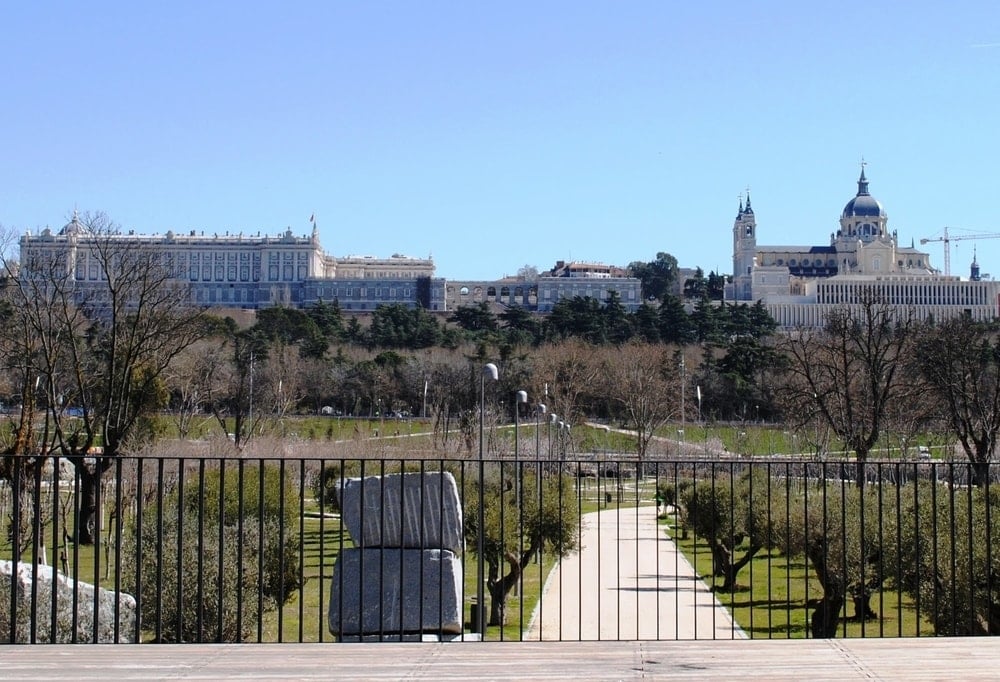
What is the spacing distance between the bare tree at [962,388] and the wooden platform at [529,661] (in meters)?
17.2

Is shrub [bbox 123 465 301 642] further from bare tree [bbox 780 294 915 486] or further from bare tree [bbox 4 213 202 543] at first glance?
bare tree [bbox 780 294 915 486]

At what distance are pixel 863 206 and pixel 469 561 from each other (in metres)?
162

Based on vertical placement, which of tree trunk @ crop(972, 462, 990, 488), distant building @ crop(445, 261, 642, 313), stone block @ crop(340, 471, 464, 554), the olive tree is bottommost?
the olive tree

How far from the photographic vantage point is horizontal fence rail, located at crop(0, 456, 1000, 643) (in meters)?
9.08

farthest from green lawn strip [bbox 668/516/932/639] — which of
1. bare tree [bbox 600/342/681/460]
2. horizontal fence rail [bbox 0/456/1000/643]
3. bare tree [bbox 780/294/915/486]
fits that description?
bare tree [bbox 600/342/681/460]

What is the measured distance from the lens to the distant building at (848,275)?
146m

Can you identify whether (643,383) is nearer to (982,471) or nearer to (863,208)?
(982,471)

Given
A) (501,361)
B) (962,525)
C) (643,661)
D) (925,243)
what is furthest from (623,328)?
(925,243)

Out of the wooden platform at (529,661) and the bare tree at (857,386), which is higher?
the bare tree at (857,386)

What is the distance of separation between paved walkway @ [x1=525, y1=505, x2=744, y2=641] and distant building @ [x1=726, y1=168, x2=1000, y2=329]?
10931 centimetres

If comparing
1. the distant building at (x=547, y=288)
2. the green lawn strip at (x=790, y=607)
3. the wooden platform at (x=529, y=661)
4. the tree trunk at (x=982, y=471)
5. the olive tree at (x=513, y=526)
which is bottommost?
the green lawn strip at (x=790, y=607)

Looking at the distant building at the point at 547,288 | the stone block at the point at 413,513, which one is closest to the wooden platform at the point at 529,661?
the stone block at the point at 413,513

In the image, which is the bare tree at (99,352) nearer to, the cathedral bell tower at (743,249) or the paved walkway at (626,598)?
the paved walkway at (626,598)

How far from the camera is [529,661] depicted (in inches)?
292
